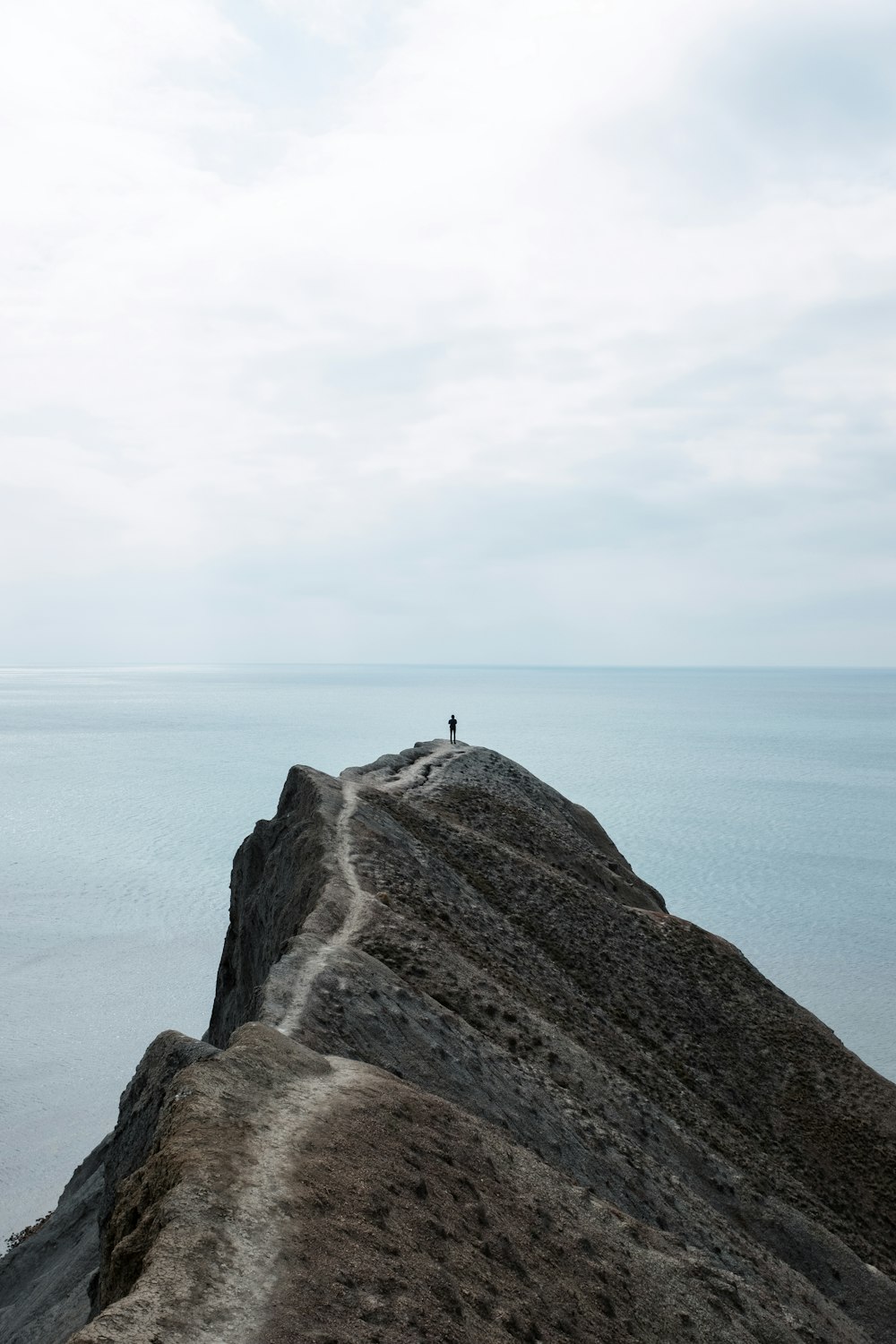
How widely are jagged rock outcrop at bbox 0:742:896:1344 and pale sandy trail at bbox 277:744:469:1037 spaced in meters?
0.13

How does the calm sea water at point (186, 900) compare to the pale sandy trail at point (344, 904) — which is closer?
the pale sandy trail at point (344, 904)

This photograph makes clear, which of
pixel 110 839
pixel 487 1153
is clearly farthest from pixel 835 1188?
pixel 110 839

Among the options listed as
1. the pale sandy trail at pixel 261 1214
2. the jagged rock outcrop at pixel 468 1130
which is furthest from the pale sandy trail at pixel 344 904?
the pale sandy trail at pixel 261 1214

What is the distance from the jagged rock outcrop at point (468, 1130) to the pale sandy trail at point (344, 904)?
0.13 metres

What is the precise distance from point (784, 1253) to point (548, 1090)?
10.2 metres

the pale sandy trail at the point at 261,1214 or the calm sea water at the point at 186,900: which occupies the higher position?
the pale sandy trail at the point at 261,1214

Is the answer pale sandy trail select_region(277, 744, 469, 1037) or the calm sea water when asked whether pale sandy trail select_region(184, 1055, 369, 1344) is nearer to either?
pale sandy trail select_region(277, 744, 469, 1037)

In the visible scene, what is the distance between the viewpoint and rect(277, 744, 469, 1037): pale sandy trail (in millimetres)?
22094

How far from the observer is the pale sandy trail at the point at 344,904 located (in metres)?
22.1

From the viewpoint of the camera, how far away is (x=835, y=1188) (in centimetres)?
3512

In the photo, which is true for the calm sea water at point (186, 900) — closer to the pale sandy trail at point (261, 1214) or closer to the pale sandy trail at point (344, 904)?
the pale sandy trail at point (344, 904)

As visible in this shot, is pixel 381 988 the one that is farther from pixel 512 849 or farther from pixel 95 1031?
pixel 95 1031

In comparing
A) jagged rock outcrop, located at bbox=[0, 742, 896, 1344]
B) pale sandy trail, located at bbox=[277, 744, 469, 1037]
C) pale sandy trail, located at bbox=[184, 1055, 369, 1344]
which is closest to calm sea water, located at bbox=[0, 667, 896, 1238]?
pale sandy trail, located at bbox=[277, 744, 469, 1037]

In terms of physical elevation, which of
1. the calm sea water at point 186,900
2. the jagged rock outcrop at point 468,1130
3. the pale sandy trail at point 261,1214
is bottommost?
the calm sea water at point 186,900
